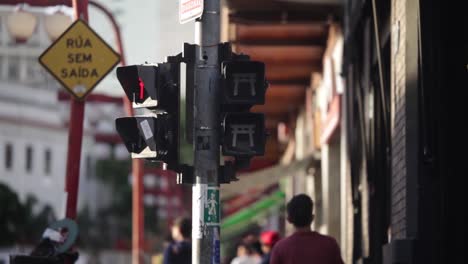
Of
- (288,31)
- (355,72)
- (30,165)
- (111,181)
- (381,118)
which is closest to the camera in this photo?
(381,118)

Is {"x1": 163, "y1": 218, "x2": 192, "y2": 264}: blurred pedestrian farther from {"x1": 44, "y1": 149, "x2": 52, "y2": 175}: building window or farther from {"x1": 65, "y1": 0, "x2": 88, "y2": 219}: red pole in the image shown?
{"x1": 44, "y1": 149, "x2": 52, "y2": 175}: building window

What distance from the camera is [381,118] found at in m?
14.2

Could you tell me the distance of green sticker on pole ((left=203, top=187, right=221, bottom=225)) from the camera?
11172mm

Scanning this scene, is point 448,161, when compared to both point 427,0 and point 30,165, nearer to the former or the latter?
point 427,0

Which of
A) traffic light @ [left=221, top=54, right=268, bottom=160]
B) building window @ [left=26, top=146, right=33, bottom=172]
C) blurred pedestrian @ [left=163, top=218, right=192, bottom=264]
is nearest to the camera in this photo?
traffic light @ [left=221, top=54, right=268, bottom=160]

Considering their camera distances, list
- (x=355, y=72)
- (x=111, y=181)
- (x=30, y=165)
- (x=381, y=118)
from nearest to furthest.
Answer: (x=381, y=118) < (x=355, y=72) < (x=30, y=165) < (x=111, y=181)

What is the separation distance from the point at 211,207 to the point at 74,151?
12.9 ft

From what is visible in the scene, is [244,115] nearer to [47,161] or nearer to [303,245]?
[303,245]

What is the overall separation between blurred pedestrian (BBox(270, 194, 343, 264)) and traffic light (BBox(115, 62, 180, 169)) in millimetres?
958

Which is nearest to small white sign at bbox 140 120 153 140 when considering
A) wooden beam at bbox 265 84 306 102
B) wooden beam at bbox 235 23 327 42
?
A: wooden beam at bbox 235 23 327 42

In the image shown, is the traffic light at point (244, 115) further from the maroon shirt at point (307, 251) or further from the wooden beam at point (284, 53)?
the wooden beam at point (284, 53)

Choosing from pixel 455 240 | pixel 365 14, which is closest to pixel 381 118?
pixel 365 14

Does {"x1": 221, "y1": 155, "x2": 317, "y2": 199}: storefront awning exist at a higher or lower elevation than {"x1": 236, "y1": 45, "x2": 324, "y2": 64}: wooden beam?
lower

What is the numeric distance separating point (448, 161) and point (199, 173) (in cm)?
184
